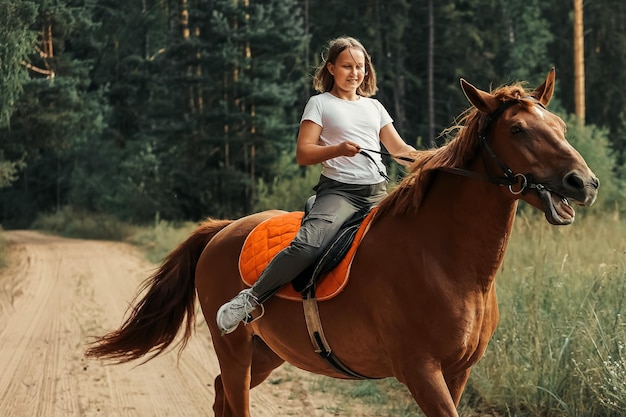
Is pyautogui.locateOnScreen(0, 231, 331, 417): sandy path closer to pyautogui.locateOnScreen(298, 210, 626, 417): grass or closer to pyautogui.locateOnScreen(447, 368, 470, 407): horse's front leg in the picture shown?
pyautogui.locateOnScreen(298, 210, 626, 417): grass

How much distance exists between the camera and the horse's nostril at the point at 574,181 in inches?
122

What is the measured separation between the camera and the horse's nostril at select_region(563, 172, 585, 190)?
10.2ft

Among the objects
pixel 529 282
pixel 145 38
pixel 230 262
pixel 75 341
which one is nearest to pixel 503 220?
pixel 230 262

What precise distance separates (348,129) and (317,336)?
3.77ft

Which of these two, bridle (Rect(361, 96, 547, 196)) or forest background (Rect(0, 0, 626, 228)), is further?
forest background (Rect(0, 0, 626, 228))

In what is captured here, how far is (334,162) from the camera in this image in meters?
4.38

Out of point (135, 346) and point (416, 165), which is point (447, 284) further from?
point (135, 346)

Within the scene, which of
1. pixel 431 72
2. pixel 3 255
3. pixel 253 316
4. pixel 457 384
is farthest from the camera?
pixel 431 72

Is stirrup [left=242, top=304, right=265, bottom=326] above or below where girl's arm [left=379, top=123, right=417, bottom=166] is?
below

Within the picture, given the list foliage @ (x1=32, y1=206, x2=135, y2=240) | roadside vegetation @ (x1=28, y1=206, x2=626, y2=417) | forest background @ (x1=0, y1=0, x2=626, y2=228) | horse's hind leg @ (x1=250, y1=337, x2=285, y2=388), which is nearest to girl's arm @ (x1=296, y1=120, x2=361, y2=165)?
horse's hind leg @ (x1=250, y1=337, x2=285, y2=388)

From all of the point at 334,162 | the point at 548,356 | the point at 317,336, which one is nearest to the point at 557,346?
the point at 548,356

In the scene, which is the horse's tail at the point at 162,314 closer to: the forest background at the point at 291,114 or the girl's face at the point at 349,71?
the girl's face at the point at 349,71

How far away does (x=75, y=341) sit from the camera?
938 centimetres

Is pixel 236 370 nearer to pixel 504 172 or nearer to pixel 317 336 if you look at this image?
pixel 317 336
